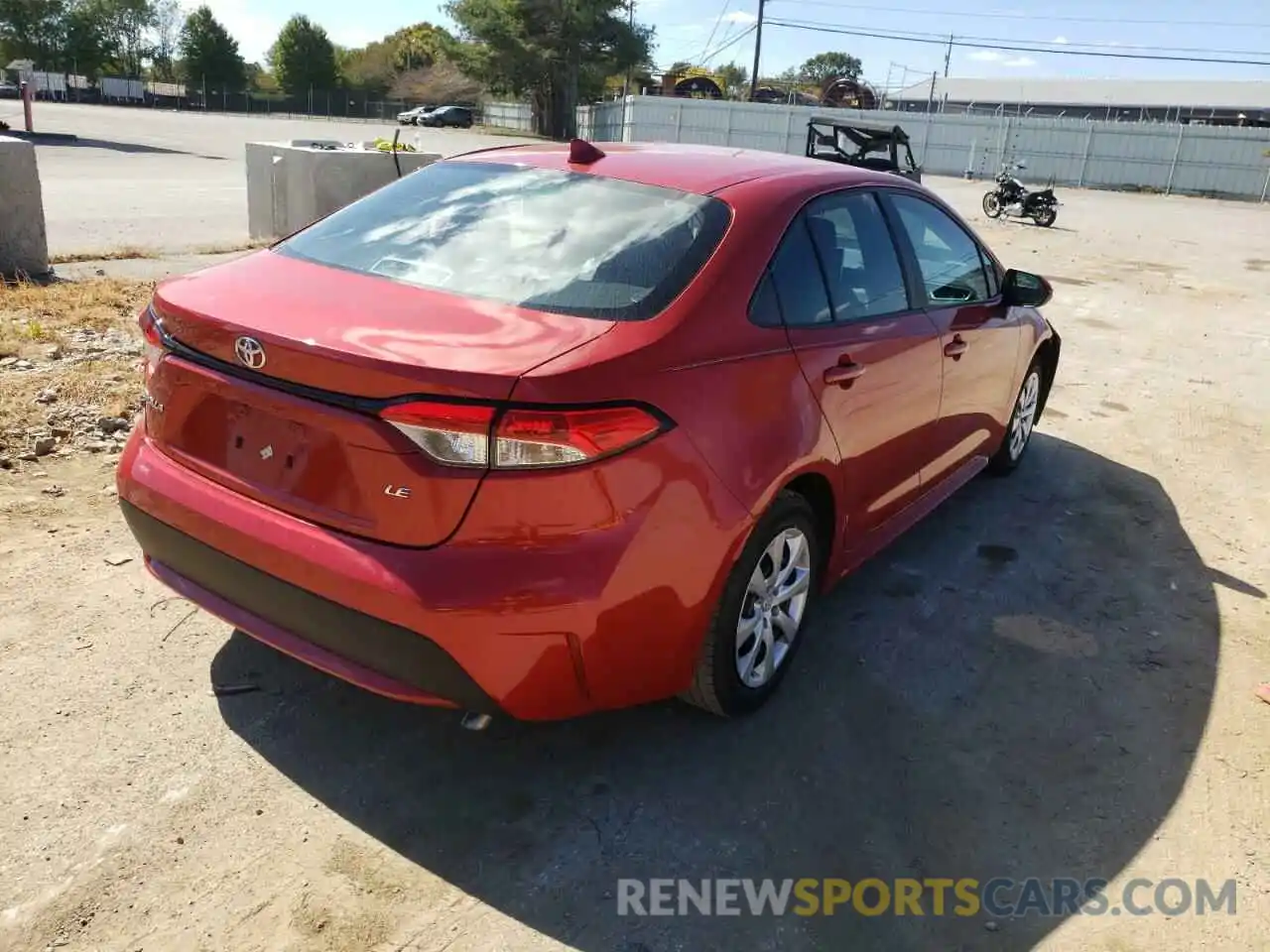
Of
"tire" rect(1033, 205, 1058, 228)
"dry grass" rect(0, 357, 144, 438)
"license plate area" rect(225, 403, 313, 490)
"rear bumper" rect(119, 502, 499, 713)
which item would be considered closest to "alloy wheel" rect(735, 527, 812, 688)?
"rear bumper" rect(119, 502, 499, 713)

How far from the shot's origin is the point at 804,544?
321 cm

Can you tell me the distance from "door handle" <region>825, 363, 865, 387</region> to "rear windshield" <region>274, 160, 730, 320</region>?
0.58m

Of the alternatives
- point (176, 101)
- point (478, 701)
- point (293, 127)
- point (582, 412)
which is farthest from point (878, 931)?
point (176, 101)

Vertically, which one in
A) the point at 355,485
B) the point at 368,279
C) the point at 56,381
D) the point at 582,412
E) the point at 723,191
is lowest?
the point at 56,381

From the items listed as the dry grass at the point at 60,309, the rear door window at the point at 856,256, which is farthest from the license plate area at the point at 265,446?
the dry grass at the point at 60,309

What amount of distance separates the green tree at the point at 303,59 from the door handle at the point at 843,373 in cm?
9031

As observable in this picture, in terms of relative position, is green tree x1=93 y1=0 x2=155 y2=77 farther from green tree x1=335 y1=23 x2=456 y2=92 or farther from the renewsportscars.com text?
the renewsportscars.com text

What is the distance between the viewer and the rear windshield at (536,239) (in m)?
2.71

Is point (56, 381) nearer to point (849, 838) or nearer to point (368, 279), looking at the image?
point (368, 279)

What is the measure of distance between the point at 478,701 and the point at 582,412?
2.48 feet

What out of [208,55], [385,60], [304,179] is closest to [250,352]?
[304,179]

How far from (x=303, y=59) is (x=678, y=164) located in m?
90.6

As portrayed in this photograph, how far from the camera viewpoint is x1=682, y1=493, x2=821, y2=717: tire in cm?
282

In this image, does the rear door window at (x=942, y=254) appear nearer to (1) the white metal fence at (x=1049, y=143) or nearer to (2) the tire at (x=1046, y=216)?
(2) the tire at (x=1046, y=216)
